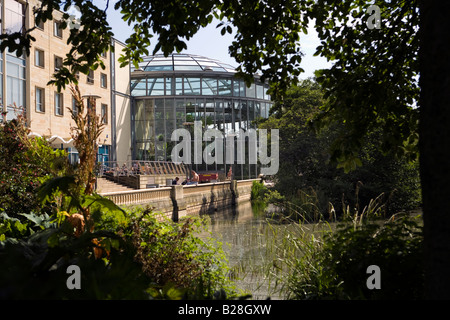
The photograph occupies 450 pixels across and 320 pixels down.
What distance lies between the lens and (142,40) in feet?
17.2

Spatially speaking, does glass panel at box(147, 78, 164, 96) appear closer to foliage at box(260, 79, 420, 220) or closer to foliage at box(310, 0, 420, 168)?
foliage at box(260, 79, 420, 220)

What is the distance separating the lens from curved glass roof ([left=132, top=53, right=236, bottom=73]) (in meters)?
42.5

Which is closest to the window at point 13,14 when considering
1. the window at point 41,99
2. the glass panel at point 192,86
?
the window at point 41,99

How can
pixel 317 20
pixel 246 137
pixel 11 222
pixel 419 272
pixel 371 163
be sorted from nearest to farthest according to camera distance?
pixel 419 272, pixel 317 20, pixel 11 222, pixel 371 163, pixel 246 137

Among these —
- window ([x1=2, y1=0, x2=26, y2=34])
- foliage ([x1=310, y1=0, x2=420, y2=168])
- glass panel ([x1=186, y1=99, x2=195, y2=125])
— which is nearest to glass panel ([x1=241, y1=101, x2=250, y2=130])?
glass panel ([x1=186, y1=99, x2=195, y2=125])

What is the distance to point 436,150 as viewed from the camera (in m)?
2.18

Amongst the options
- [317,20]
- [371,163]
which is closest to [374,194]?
[371,163]

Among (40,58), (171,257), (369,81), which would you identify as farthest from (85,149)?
(40,58)

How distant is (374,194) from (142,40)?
20.7 meters

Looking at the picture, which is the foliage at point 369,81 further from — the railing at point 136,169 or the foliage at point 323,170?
the railing at point 136,169

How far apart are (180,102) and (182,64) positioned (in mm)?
4067

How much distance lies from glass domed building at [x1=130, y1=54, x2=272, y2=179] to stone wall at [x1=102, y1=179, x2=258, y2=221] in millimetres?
6518

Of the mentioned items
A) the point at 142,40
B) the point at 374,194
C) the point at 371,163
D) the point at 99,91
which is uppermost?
the point at 99,91
